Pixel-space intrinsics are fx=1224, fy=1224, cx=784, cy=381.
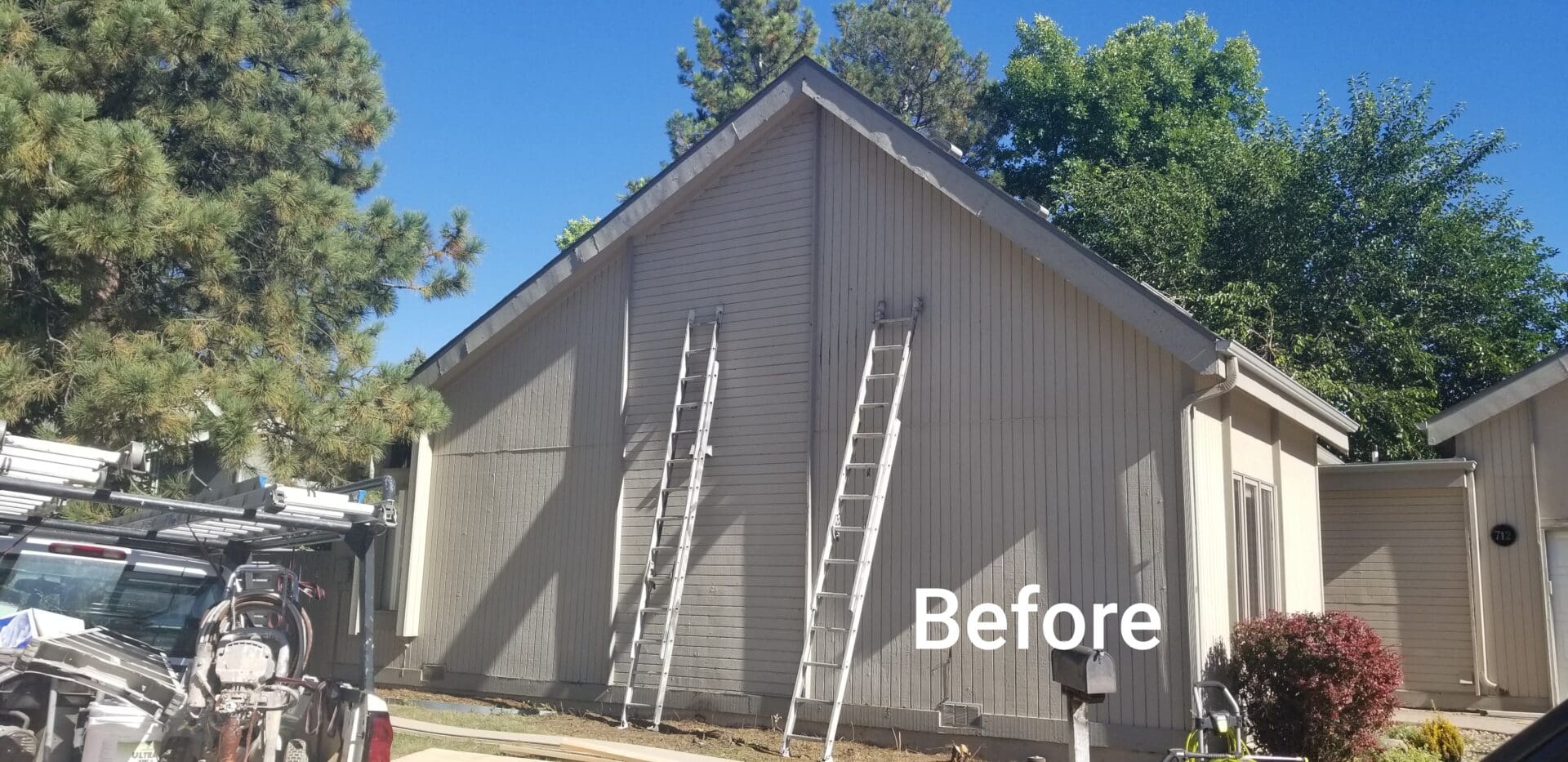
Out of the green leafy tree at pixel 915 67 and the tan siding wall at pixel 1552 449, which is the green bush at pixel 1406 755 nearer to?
the tan siding wall at pixel 1552 449

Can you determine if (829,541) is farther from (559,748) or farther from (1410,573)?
(1410,573)

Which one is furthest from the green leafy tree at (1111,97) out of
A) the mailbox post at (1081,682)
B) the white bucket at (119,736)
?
the white bucket at (119,736)

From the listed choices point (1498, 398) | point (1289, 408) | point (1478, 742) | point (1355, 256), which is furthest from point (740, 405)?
point (1355, 256)

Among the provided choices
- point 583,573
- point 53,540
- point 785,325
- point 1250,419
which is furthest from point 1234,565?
point 53,540

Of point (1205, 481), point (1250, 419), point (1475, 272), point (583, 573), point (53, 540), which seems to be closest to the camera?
point (53, 540)

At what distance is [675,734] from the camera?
452 inches

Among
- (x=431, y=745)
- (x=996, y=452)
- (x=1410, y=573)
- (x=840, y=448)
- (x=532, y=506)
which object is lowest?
(x=431, y=745)

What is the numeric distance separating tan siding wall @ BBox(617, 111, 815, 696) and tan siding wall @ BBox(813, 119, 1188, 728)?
1.43 ft

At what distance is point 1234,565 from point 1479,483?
4.95 m

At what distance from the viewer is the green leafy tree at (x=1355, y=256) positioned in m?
22.2

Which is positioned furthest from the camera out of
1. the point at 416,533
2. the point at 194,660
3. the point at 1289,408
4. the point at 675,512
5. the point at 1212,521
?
the point at 416,533

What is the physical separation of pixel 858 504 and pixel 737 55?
27.8m

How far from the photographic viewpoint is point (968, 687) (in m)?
10.7

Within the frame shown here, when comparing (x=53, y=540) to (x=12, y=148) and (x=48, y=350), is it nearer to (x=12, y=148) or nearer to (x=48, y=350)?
(x=12, y=148)
